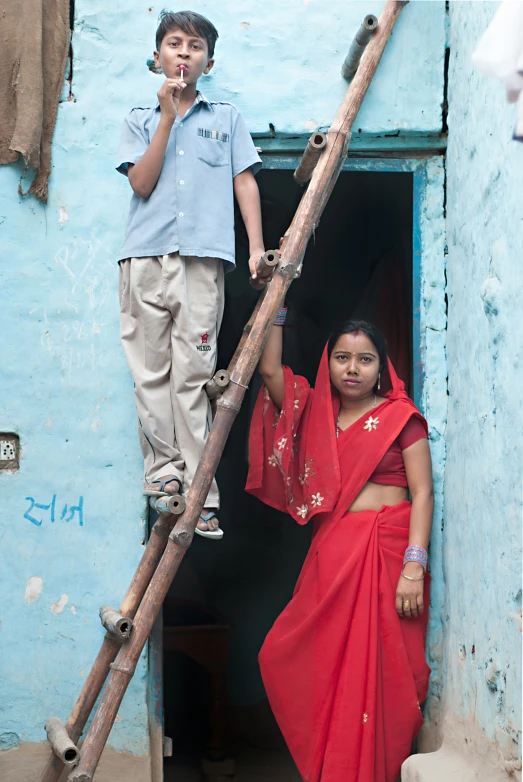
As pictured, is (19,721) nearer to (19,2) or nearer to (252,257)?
(252,257)

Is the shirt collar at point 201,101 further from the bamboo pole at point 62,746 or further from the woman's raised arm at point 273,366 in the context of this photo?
the bamboo pole at point 62,746

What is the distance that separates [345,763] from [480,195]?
1851mm

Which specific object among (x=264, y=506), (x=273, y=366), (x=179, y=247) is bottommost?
(x=264, y=506)

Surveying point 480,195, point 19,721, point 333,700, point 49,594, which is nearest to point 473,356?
point 480,195

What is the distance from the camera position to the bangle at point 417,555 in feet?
10.1

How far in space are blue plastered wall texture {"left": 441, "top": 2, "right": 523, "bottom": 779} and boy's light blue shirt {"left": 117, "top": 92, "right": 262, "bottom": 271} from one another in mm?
733

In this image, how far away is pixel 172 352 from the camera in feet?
→ 9.58

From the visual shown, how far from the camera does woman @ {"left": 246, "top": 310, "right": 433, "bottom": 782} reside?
9.86 feet

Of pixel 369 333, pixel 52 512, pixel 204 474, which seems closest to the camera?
pixel 204 474

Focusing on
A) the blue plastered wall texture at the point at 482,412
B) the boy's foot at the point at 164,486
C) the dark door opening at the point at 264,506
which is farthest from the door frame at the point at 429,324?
the dark door opening at the point at 264,506

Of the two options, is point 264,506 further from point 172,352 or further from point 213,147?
point 213,147

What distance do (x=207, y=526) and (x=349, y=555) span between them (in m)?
0.66

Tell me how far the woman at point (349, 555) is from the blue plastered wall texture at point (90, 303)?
1.71 feet

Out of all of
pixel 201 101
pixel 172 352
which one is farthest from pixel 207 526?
pixel 201 101
